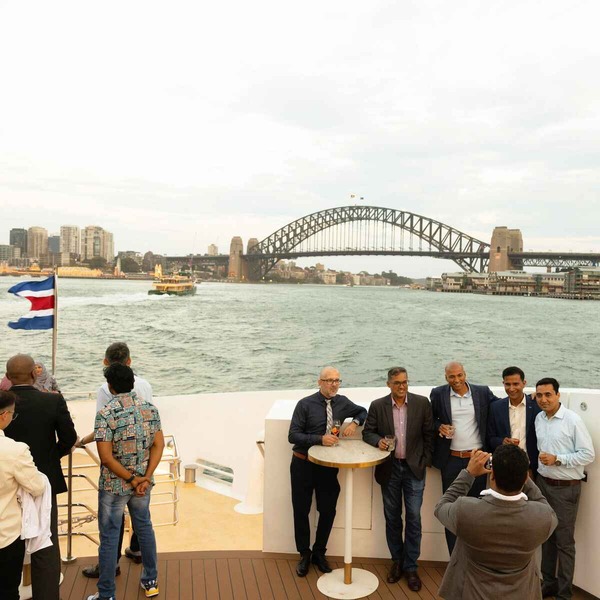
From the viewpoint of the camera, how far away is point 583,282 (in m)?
66.7

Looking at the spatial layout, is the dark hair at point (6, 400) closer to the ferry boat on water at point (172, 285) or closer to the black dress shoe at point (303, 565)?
the black dress shoe at point (303, 565)

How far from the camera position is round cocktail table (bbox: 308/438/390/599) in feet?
8.46

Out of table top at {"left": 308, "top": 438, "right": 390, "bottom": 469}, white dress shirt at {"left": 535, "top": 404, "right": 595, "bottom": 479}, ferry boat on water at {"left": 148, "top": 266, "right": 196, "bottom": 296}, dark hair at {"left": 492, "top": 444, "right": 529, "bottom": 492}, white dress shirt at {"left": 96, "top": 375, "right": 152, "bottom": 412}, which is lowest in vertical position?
ferry boat on water at {"left": 148, "top": 266, "right": 196, "bottom": 296}

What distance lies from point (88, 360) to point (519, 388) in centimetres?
2385

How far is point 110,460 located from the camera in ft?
7.67

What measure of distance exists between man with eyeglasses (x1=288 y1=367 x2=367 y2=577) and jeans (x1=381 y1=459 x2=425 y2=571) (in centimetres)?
27

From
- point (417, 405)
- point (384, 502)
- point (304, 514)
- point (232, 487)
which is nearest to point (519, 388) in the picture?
point (417, 405)

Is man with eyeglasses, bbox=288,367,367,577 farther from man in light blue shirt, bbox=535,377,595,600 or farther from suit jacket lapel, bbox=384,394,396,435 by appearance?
man in light blue shirt, bbox=535,377,595,600

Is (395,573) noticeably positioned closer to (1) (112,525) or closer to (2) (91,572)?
(1) (112,525)

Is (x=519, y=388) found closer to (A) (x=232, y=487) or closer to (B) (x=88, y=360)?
(A) (x=232, y=487)

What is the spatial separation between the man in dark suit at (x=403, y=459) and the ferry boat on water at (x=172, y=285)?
186 ft

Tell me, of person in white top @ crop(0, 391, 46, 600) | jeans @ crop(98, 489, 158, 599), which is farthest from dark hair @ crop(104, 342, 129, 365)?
person in white top @ crop(0, 391, 46, 600)

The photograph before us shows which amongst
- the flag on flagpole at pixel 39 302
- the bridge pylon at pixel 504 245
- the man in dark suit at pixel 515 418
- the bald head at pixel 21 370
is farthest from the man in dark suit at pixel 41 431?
the bridge pylon at pixel 504 245

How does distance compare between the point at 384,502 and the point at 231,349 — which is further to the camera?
the point at 231,349
